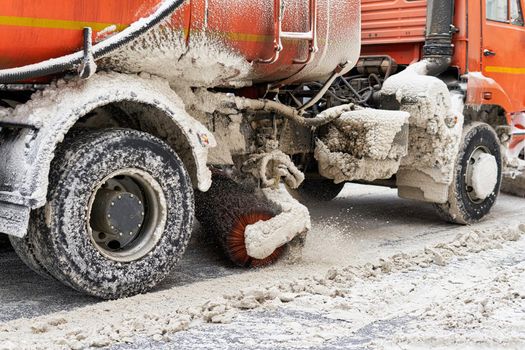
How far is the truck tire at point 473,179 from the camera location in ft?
23.1

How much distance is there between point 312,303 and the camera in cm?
424

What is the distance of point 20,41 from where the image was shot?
13.0 feet

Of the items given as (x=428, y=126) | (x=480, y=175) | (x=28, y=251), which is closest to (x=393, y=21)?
(x=428, y=126)

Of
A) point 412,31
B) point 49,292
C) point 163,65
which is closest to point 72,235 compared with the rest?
point 49,292

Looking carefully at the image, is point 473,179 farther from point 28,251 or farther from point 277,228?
point 28,251

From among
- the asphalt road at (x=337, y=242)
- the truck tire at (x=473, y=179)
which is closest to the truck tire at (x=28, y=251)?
the asphalt road at (x=337, y=242)

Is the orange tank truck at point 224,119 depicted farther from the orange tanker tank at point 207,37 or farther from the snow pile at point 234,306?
the snow pile at point 234,306

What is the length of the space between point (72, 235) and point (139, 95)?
867 mm

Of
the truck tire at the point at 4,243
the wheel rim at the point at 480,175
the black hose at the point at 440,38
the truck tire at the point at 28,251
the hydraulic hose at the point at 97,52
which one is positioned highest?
the black hose at the point at 440,38

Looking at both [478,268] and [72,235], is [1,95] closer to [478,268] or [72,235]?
[72,235]

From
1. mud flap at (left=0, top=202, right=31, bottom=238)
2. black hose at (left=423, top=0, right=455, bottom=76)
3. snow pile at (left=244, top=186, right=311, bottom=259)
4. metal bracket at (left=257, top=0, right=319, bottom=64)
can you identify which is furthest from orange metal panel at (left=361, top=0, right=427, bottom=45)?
mud flap at (left=0, top=202, right=31, bottom=238)

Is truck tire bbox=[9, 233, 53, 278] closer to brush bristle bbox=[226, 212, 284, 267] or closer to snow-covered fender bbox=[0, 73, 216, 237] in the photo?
snow-covered fender bbox=[0, 73, 216, 237]

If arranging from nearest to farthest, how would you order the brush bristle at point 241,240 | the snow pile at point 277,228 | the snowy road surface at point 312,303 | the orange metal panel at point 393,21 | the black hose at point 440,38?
the snowy road surface at point 312,303 < the snow pile at point 277,228 < the brush bristle at point 241,240 < the black hose at point 440,38 < the orange metal panel at point 393,21

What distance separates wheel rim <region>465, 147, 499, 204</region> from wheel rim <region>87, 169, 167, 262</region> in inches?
142
